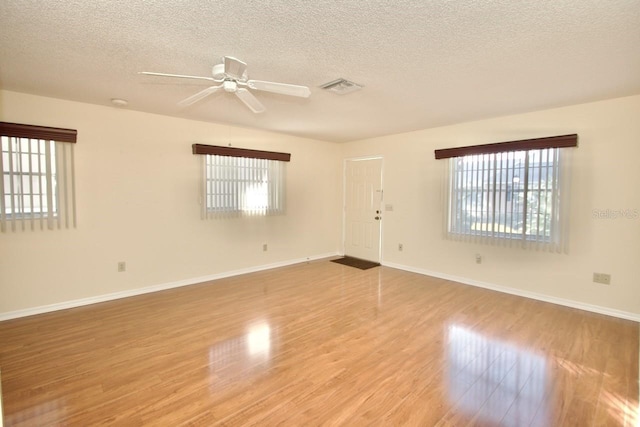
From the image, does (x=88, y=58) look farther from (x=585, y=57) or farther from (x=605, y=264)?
(x=605, y=264)

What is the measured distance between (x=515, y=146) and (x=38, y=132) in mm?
5541

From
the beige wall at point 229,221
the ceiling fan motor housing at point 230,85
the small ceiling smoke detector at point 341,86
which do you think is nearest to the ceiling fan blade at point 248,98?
the ceiling fan motor housing at point 230,85

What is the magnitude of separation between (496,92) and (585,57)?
83 cm

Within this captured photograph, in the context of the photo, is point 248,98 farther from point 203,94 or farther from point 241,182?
point 241,182

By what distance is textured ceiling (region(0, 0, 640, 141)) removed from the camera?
72.5 inches

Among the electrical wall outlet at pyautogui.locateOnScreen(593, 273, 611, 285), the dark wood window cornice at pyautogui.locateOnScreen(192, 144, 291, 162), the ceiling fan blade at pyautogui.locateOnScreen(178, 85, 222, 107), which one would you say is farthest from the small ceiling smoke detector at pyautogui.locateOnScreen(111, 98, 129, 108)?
the electrical wall outlet at pyautogui.locateOnScreen(593, 273, 611, 285)

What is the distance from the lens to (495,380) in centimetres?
230

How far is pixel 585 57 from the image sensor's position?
2.40 metres

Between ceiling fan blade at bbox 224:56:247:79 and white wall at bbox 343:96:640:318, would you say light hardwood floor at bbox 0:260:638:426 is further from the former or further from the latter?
ceiling fan blade at bbox 224:56:247:79

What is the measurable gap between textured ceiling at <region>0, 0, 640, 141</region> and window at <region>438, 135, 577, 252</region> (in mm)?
782

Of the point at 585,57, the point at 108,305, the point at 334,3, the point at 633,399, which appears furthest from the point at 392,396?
the point at 108,305

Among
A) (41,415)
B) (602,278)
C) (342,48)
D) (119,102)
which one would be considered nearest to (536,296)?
(602,278)

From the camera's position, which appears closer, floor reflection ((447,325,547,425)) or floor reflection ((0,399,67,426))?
floor reflection ((0,399,67,426))

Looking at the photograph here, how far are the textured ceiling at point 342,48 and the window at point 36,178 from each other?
1.51 ft
